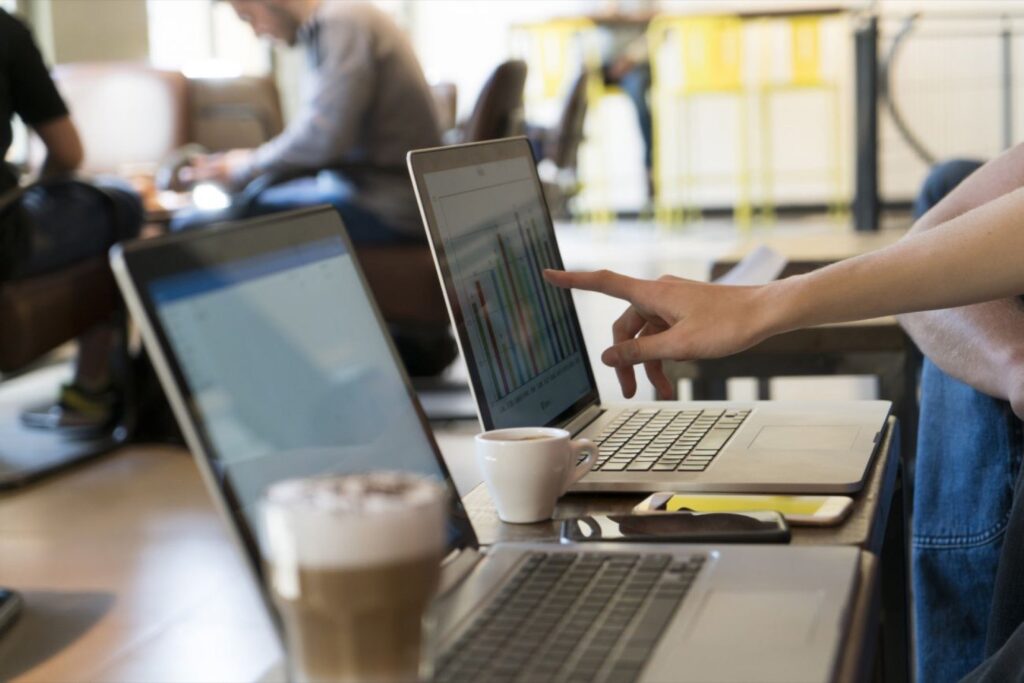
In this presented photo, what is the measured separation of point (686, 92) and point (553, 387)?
7.17 meters

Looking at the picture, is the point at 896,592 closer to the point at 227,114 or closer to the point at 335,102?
the point at 335,102

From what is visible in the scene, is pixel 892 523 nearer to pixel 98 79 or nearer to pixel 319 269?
pixel 319 269

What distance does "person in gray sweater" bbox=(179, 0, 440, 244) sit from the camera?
132 inches

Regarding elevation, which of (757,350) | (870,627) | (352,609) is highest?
(352,609)

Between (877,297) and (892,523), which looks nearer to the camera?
(877,297)

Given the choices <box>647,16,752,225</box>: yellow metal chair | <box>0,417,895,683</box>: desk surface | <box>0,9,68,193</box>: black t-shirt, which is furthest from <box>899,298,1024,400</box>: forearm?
<box>647,16,752,225</box>: yellow metal chair

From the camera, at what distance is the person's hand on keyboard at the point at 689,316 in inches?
39.8

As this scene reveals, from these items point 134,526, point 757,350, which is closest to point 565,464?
point 757,350

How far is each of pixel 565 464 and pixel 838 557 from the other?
214 millimetres

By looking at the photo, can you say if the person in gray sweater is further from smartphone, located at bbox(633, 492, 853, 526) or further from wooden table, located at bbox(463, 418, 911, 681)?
smartphone, located at bbox(633, 492, 853, 526)

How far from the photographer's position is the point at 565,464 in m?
0.95

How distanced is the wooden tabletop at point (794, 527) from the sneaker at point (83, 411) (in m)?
2.67

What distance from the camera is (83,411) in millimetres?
3566

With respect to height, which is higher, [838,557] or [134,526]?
[838,557]
